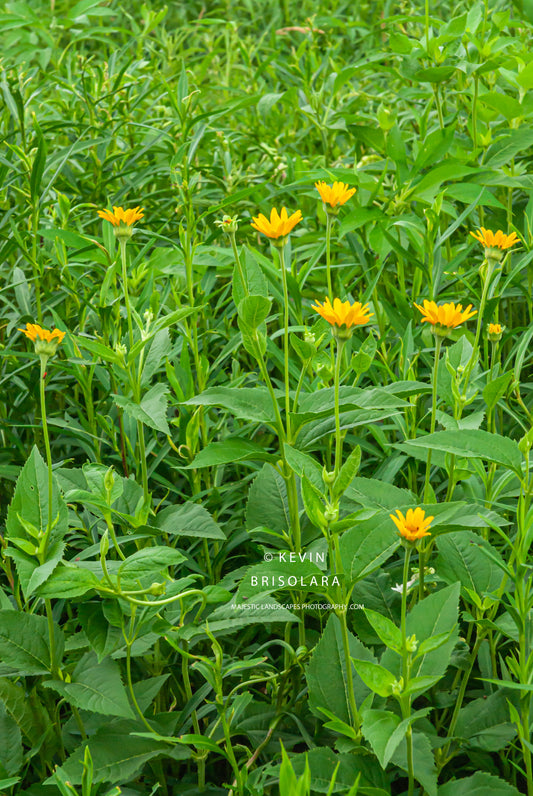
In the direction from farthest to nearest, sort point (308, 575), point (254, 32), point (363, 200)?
1. point (254, 32)
2. point (363, 200)
3. point (308, 575)

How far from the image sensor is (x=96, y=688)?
79 centimetres

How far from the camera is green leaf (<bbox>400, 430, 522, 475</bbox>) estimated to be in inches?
29.0

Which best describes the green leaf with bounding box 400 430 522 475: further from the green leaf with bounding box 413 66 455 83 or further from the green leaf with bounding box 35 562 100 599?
the green leaf with bounding box 413 66 455 83

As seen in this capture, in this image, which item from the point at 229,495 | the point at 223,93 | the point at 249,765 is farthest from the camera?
the point at 223,93

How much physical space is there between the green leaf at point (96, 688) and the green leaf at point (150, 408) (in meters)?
0.25

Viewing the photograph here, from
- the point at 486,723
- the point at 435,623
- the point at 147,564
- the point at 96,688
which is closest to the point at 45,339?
the point at 147,564

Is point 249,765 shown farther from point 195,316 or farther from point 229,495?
point 195,316

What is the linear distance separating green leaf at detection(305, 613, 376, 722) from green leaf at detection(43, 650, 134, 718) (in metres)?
0.18

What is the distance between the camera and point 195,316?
46.4 inches

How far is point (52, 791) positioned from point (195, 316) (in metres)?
0.66

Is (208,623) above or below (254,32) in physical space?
below

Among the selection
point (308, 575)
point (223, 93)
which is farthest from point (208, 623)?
point (223, 93)

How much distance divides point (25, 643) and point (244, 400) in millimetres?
343

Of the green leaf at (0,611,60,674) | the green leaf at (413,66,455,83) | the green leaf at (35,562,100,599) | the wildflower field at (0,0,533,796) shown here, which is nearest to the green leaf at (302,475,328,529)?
the wildflower field at (0,0,533,796)
